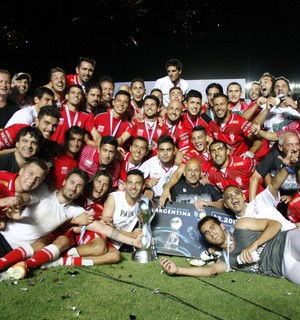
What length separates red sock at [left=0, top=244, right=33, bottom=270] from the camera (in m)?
3.81

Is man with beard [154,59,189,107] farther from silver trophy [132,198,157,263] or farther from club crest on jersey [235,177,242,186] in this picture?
silver trophy [132,198,157,263]

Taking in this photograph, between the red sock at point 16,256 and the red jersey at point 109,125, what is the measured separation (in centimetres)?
261

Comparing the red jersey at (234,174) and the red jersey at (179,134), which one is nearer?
the red jersey at (234,174)

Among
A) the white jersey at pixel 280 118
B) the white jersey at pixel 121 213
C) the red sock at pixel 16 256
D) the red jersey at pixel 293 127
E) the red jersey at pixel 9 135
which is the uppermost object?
the white jersey at pixel 280 118

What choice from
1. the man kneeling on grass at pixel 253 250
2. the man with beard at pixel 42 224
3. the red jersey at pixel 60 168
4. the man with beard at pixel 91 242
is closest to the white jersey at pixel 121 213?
the man with beard at pixel 91 242

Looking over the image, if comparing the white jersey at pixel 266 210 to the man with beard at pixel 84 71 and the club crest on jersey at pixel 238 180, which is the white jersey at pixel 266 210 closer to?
the club crest on jersey at pixel 238 180

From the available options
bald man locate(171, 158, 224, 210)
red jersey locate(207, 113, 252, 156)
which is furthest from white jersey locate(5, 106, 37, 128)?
red jersey locate(207, 113, 252, 156)

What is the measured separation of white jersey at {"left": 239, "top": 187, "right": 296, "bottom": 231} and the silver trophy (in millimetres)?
1278

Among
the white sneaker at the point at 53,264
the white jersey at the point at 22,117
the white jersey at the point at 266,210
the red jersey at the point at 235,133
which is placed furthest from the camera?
the red jersey at the point at 235,133

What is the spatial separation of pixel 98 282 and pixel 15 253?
3.17ft

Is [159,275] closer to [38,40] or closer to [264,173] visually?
[264,173]

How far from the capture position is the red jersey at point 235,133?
596 cm

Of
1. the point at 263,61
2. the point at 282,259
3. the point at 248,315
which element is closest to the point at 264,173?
the point at 282,259

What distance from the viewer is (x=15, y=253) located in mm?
3914
